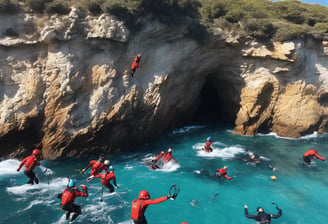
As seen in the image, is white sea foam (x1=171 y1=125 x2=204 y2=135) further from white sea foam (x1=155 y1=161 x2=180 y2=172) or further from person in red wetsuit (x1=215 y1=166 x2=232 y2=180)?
person in red wetsuit (x1=215 y1=166 x2=232 y2=180)

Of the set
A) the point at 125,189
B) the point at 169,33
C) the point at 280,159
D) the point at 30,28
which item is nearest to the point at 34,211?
the point at 125,189

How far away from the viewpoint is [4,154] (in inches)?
709

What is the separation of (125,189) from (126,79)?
8.54m

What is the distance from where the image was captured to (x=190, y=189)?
16.6 metres

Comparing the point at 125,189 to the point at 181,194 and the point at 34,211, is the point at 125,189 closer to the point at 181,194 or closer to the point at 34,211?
the point at 181,194

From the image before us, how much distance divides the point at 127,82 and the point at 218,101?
16416 millimetres

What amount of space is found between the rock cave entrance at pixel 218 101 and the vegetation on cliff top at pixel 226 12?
593 cm

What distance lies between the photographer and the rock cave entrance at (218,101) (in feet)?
96.9

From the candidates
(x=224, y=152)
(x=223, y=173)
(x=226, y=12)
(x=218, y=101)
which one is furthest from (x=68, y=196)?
(x=218, y=101)

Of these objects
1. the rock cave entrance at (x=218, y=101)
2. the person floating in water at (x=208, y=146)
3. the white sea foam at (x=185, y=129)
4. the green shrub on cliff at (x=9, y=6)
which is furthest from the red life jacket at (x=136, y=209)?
the rock cave entrance at (x=218, y=101)

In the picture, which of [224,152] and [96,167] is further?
[224,152]

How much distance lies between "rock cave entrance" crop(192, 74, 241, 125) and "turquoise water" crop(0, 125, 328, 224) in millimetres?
7355

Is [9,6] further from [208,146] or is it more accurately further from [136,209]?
[208,146]

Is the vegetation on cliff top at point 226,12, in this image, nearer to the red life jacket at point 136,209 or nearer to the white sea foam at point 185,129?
the white sea foam at point 185,129
